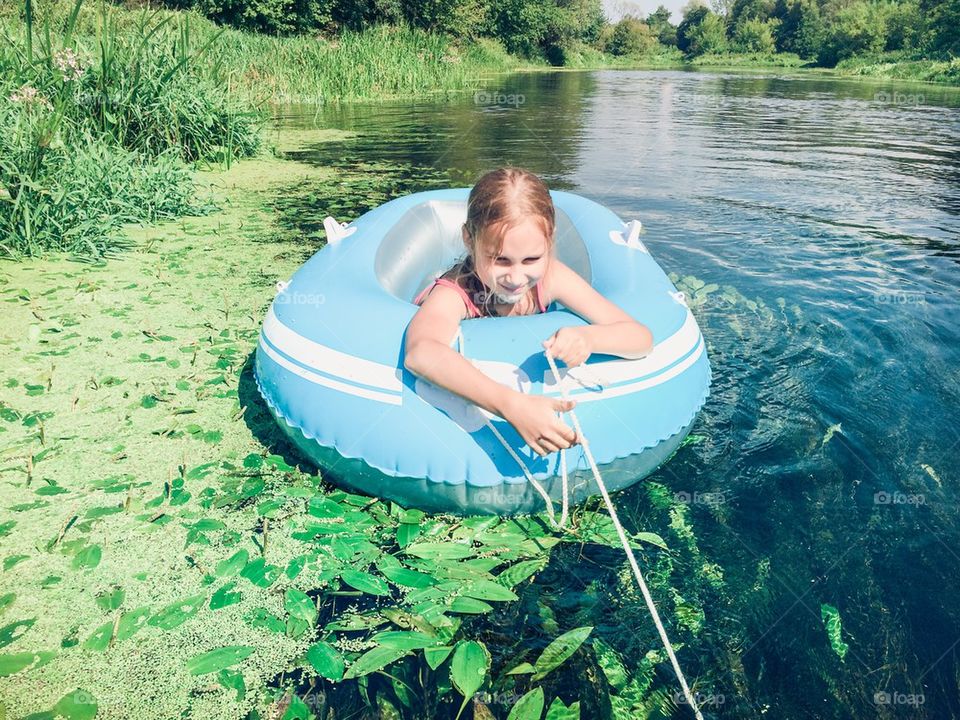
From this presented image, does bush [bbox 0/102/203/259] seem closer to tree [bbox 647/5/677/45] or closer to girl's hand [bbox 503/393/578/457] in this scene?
girl's hand [bbox 503/393/578/457]

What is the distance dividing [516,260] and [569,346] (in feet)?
0.97

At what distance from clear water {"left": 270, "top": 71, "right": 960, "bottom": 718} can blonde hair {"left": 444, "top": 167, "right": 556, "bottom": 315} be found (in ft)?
3.05

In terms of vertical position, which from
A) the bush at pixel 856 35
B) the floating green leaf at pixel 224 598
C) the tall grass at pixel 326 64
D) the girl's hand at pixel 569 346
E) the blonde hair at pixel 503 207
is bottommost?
the floating green leaf at pixel 224 598

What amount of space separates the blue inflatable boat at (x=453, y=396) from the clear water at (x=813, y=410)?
0.99ft

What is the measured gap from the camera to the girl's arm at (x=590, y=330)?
181cm

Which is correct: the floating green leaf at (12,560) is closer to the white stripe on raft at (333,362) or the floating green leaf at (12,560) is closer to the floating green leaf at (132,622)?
the floating green leaf at (132,622)

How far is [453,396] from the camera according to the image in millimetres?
1861

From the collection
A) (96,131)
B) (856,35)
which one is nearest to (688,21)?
(856,35)

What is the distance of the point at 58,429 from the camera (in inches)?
96.7

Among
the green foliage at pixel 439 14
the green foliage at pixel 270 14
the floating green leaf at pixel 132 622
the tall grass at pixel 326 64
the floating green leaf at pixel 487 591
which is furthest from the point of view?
the green foliage at pixel 439 14

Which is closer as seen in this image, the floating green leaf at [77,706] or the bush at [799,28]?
the floating green leaf at [77,706]

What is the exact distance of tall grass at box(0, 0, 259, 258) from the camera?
152 inches

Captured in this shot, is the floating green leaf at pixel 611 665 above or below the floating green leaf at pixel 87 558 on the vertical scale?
below

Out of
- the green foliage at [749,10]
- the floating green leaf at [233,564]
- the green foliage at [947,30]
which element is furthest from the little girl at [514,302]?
the green foliage at [749,10]
